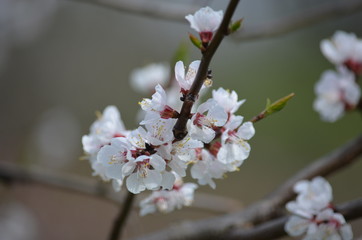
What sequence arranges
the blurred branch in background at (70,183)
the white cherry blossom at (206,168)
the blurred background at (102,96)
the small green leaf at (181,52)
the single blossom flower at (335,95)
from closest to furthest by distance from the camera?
the white cherry blossom at (206,168)
the small green leaf at (181,52)
the single blossom flower at (335,95)
the blurred branch in background at (70,183)
the blurred background at (102,96)

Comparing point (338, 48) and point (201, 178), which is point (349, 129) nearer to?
point (338, 48)

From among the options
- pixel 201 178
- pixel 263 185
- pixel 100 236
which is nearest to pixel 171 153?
pixel 201 178

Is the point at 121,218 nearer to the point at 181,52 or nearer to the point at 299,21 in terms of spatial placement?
the point at 181,52

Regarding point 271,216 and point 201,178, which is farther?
point 271,216

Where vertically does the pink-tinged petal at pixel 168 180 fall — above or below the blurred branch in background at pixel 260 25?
below

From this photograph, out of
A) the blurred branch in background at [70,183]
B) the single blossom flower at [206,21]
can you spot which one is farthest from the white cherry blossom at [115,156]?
the blurred branch in background at [70,183]

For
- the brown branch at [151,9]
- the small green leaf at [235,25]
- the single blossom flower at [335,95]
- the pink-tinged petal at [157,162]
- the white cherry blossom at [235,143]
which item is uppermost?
the brown branch at [151,9]

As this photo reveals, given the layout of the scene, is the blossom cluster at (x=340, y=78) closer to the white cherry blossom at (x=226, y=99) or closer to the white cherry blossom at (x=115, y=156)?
the white cherry blossom at (x=226, y=99)
